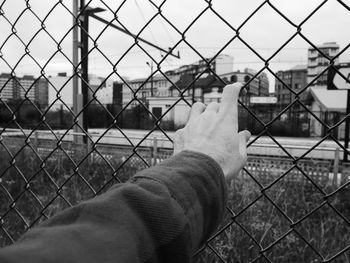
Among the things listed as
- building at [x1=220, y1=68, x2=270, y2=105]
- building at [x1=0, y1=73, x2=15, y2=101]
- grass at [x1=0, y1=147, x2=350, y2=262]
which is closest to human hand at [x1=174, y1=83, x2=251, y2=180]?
building at [x1=220, y1=68, x2=270, y2=105]

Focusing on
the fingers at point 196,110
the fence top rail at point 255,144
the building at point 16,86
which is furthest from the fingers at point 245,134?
the fence top rail at point 255,144

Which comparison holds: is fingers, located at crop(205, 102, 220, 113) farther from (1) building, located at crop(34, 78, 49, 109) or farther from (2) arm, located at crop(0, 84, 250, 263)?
(1) building, located at crop(34, 78, 49, 109)

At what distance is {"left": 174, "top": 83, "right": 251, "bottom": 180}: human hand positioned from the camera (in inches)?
30.6

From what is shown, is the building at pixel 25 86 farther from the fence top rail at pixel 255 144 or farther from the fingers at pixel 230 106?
the fingers at pixel 230 106

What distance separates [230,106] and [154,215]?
355 mm

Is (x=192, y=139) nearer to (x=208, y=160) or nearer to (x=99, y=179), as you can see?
(x=208, y=160)

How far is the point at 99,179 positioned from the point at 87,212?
12.6 ft

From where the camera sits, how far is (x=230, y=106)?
0.83 m

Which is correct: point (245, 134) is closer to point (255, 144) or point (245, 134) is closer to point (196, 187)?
point (196, 187)

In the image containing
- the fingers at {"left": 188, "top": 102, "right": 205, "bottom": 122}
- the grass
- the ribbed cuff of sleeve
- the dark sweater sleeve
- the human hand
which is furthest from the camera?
the grass

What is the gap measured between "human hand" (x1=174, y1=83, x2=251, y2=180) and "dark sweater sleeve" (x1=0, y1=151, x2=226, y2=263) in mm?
53

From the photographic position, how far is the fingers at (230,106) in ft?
2.69

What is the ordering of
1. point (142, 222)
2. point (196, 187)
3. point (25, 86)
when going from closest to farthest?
point (142, 222) < point (196, 187) < point (25, 86)

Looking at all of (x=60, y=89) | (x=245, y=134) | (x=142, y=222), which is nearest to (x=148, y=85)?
(x=60, y=89)
